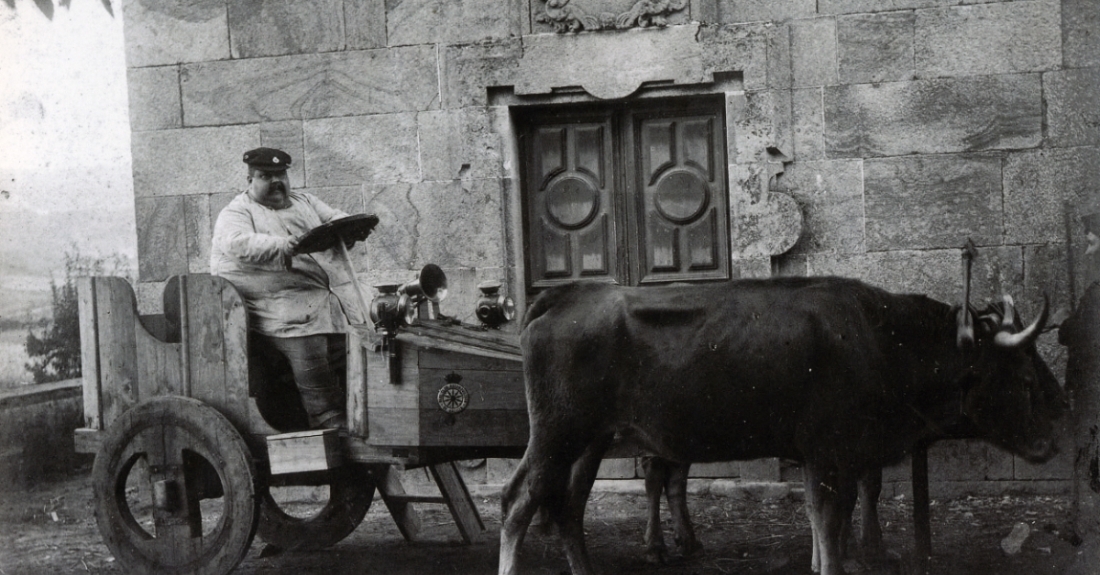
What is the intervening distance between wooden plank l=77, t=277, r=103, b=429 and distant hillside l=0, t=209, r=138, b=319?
2437mm

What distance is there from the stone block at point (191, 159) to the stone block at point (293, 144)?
0.47ft

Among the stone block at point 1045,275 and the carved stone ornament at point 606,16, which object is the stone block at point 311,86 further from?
the stone block at point 1045,275

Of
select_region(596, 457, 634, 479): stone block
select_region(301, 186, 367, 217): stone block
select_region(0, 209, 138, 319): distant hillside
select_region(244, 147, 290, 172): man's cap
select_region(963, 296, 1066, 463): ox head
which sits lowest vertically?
select_region(596, 457, 634, 479): stone block

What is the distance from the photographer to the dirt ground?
568 cm

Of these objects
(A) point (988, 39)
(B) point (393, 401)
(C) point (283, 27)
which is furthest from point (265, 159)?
(A) point (988, 39)

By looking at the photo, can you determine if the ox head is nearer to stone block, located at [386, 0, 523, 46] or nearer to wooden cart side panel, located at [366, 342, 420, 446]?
wooden cart side panel, located at [366, 342, 420, 446]

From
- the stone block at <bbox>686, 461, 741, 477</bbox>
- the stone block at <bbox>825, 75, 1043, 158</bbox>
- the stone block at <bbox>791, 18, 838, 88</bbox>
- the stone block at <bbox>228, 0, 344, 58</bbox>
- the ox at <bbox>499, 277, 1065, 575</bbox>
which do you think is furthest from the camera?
the stone block at <bbox>228, 0, 344, 58</bbox>

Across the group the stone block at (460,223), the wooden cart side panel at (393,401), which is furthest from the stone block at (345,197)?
the wooden cart side panel at (393,401)

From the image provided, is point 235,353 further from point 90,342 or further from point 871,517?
point 871,517

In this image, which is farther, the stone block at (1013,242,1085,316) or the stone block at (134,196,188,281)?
the stone block at (134,196,188,281)

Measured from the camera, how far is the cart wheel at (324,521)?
241 inches

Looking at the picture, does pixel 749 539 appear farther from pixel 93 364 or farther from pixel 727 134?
pixel 93 364

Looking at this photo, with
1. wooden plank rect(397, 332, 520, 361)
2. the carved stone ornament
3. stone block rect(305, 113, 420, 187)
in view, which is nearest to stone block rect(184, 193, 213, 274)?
stone block rect(305, 113, 420, 187)

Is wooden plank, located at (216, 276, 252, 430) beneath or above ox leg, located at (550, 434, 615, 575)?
above
